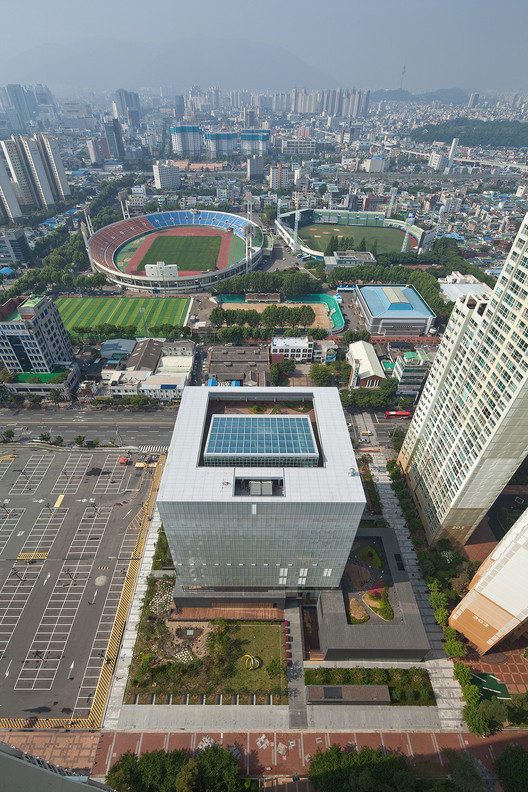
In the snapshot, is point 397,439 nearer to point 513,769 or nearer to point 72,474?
point 513,769

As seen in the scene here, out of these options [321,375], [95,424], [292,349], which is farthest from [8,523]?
[292,349]

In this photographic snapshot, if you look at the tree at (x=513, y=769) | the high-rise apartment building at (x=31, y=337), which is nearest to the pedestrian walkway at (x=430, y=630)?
the tree at (x=513, y=769)

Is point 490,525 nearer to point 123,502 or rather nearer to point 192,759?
point 192,759

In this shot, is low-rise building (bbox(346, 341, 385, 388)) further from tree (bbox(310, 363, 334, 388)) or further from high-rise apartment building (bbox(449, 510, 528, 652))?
high-rise apartment building (bbox(449, 510, 528, 652))

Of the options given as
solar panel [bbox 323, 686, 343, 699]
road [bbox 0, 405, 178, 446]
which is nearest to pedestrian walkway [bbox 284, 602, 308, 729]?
solar panel [bbox 323, 686, 343, 699]

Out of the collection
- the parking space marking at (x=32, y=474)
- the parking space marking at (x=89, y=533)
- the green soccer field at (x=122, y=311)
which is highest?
the parking space marking at (x=89, y=533)

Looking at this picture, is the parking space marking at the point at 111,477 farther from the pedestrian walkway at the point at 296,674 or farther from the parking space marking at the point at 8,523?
the pedestrian walkway at the point at 296,674
